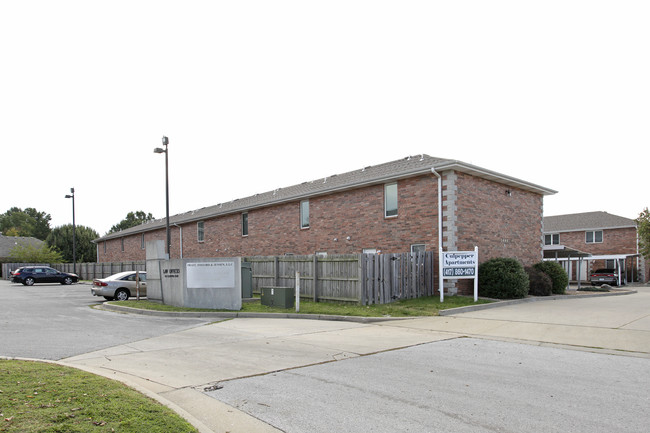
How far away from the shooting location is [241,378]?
680cm

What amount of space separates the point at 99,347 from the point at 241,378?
4195 mm

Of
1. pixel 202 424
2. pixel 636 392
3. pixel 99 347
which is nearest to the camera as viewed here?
pixel 202 424

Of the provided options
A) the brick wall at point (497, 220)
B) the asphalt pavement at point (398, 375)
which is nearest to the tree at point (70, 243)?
the brick wall at point (497, 220)

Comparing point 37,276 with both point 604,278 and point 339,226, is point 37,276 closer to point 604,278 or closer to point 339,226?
point 339,226

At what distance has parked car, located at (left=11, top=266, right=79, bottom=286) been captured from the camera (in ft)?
121

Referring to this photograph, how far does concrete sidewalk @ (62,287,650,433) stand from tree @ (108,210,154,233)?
87046mm

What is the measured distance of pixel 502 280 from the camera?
17.8m

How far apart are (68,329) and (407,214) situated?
1297 centimetres

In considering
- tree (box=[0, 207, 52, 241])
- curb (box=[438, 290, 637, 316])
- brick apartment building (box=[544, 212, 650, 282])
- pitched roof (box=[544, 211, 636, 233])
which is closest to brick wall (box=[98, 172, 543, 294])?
curb (box=[438, 290, 637, 316])

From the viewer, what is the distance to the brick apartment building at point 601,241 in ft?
135

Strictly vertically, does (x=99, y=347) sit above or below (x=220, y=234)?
below

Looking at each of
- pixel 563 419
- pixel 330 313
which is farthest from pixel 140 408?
pixel 330 313

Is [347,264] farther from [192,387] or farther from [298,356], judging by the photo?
[192,387]

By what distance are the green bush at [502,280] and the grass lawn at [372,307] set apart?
3.67ft
